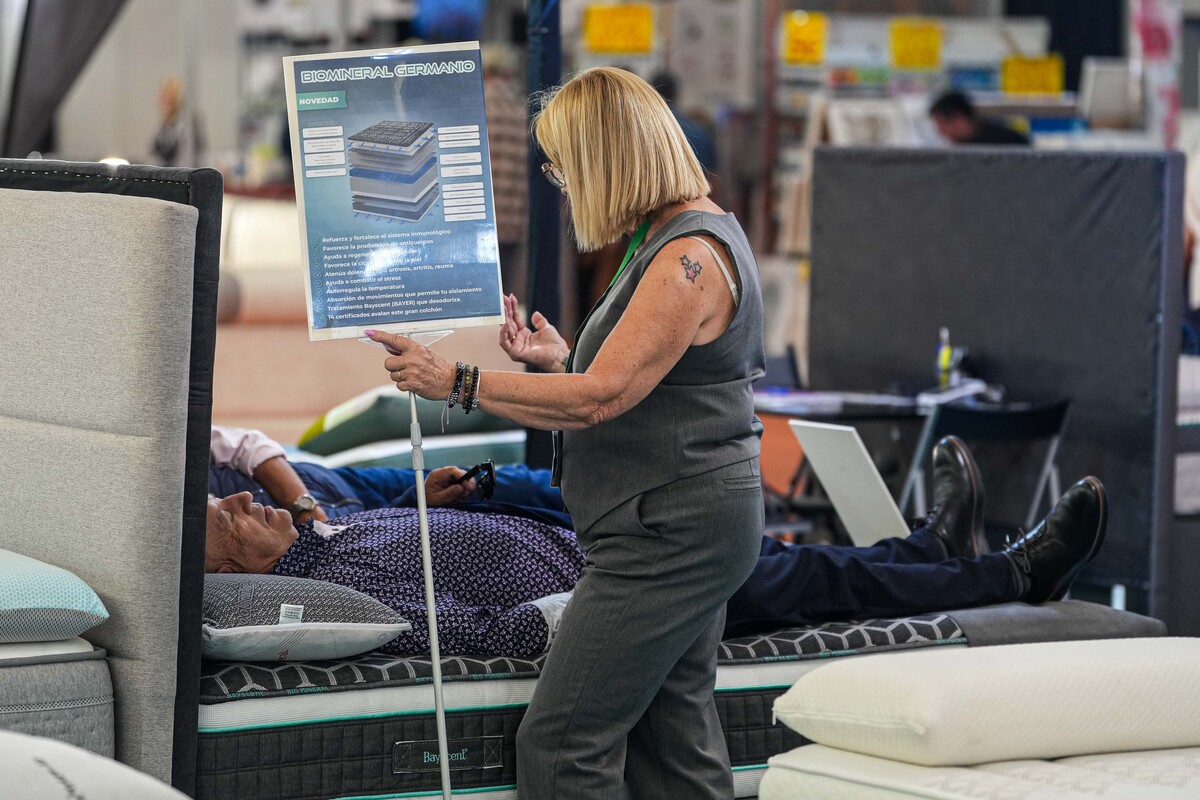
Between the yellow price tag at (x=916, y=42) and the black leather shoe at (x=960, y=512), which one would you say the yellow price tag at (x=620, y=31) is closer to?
the yellow price tag at (x=916, y=42)

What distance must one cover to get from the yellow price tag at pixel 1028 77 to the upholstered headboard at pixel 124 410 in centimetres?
849

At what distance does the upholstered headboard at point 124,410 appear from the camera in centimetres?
215

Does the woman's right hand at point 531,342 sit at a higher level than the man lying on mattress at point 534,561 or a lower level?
higher

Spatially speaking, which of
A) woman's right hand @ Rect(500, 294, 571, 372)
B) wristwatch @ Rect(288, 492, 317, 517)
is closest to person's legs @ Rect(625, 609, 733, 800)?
woman's right hand @ Rect(500, 294, 571, 372)

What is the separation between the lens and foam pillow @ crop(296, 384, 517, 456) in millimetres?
4281

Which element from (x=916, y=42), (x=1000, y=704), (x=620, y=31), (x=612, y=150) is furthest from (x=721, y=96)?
(x=1000, y=704)

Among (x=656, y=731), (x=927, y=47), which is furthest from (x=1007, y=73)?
(x=656, y=731)

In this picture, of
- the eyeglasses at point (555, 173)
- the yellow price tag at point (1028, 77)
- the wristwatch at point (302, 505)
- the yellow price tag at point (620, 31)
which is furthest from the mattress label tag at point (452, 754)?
the yellow price tag at point (1028, 77)

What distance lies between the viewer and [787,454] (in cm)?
647

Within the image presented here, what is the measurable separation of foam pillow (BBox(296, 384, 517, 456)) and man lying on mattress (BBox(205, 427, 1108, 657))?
3.54 ft

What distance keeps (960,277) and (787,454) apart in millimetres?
1766

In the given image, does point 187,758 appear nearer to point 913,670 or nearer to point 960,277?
point 913,670

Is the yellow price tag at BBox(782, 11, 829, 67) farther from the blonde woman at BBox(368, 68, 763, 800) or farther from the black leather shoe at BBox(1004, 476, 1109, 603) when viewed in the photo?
the blonde woman at BBox(368, 68, 763, 800)

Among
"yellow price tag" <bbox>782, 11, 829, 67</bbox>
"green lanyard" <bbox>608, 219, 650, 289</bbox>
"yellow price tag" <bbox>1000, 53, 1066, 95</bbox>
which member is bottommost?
"green lanyard" <bbox>608, 219, 650, 289</bbox>
